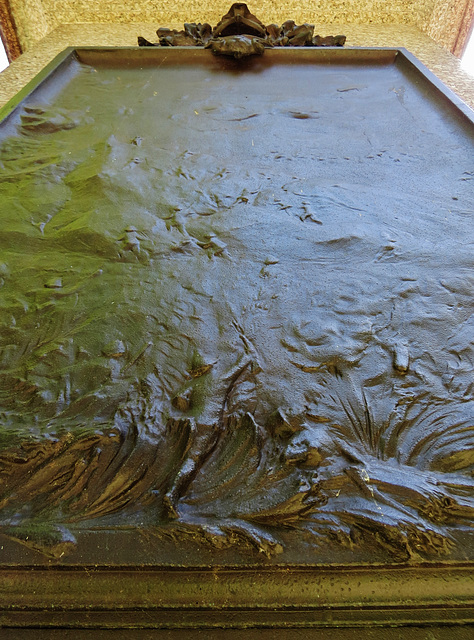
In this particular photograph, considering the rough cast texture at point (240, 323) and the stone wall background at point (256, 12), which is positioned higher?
the stone wall background at point (256, 12)

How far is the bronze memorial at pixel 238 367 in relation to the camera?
0.94 meters

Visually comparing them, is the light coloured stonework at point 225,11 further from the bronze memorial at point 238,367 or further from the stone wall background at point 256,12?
the bronze memorial at point 238,367

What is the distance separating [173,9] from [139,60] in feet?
3.73

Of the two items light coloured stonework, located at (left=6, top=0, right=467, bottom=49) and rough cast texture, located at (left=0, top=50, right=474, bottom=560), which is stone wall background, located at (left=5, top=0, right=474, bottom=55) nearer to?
light coloured stonework, located at (left=6, top=0, right=467, bottom=49)

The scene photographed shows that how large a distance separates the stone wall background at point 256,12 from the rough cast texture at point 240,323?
5.65 ft

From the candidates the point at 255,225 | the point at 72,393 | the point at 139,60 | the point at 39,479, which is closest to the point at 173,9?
the point at 139,60

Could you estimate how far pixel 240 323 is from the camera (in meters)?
1.43

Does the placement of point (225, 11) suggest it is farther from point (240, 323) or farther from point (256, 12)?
point (240, 323)

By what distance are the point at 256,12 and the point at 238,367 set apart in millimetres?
3576

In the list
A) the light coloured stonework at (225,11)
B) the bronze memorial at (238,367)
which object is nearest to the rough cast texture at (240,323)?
the bronze memorial at (238,367)

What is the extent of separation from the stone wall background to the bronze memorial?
1796 millimetres

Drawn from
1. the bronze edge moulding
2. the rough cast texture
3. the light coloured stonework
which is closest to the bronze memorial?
the rough cast texture

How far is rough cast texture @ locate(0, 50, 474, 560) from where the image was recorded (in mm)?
1026

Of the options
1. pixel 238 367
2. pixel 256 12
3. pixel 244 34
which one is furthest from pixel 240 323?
pixel 256 12
